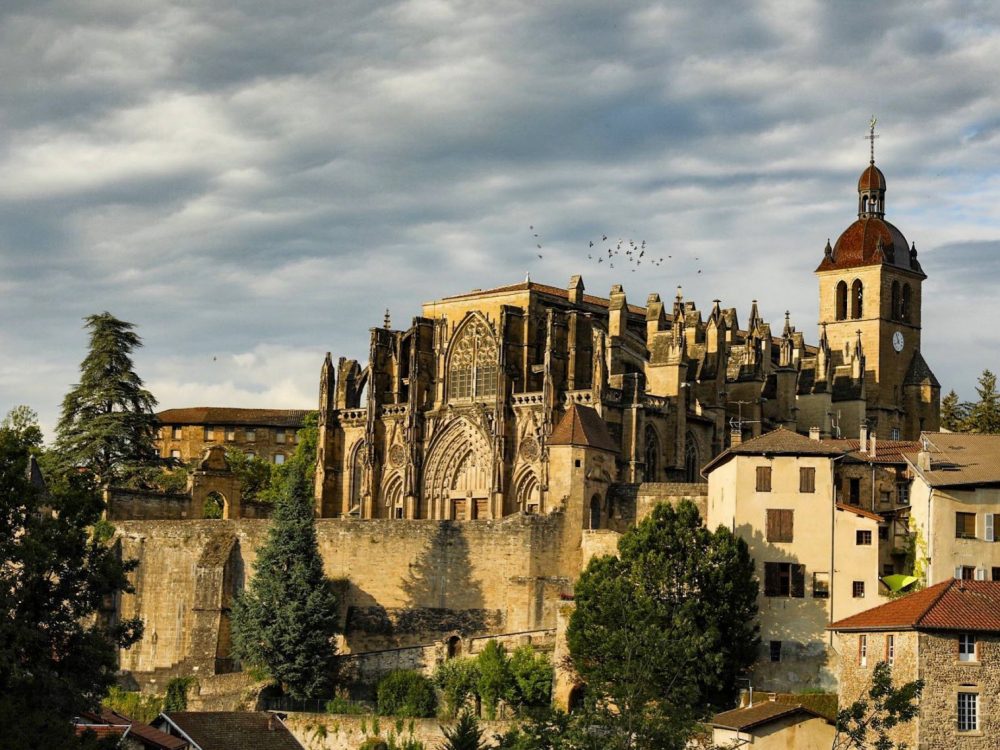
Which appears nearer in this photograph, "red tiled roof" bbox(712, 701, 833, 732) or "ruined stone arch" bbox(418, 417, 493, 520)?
"red tiled roof" bbox(712, 701, 833, 732)

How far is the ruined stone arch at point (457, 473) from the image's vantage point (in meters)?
104

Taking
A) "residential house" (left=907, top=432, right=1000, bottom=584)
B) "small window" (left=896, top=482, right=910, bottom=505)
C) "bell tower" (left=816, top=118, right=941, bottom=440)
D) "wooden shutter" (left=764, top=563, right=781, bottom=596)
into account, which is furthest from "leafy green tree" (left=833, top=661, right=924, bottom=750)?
"bell tower" (left=816, top=118, right=941, bottom=440)

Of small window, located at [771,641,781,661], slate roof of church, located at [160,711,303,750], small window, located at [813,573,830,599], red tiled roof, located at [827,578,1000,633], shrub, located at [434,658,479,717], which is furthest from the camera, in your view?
shrub, located at [434,658,479,717]

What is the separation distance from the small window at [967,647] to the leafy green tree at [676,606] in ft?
28.3

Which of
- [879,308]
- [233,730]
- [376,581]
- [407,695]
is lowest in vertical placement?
[233,730]

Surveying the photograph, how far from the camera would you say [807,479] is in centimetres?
7619

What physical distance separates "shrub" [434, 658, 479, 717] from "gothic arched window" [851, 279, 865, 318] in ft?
183

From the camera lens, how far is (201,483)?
104 metres

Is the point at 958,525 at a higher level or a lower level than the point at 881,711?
higher

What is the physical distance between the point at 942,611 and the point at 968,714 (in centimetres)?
327

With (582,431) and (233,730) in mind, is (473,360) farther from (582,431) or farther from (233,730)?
(233,730)

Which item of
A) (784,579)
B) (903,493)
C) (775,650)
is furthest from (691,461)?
(775,650)

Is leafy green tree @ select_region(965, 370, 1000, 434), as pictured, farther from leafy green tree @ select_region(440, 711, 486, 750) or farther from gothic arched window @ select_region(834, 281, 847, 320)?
leafy green tree @ select_region(440, 711, 486, 750)

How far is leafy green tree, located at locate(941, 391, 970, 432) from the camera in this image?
401 ft
